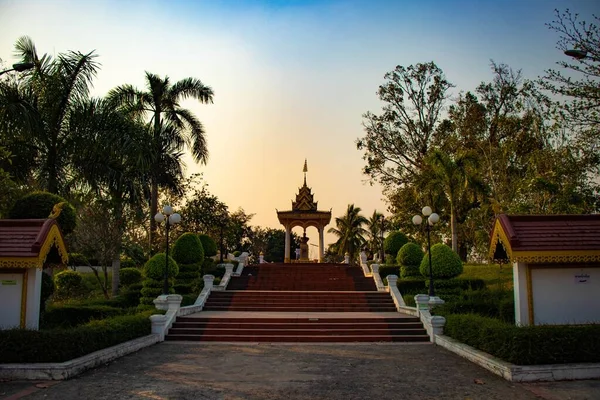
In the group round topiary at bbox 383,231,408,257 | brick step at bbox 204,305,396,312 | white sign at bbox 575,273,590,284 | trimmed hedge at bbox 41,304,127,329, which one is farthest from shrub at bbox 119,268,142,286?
white sign at bbox 575,273,590,284

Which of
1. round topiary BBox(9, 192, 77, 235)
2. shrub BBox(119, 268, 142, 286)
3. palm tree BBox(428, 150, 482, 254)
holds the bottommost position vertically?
shrub BBox(119, 268, 142, 286)

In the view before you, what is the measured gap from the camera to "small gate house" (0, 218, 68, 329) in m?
11.1

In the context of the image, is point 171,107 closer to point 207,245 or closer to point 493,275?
point 207,245

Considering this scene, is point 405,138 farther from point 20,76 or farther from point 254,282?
point 20,76

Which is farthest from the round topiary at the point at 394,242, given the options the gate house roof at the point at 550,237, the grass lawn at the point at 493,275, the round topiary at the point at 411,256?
the gate house roof at the point at 550,237

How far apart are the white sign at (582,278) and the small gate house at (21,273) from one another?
11792mm

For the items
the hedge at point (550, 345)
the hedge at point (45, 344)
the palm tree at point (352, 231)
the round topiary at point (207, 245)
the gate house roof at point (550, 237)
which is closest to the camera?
the hedge at point (550, 345)

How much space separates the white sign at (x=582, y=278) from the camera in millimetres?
11914

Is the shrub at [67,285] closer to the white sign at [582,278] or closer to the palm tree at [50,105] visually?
the palm tree at [50,105]

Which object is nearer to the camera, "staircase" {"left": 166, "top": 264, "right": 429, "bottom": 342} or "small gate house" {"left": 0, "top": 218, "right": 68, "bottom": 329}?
"small gate house" {"left": 0, "top": 218, "right": 68, "bottom": 329}

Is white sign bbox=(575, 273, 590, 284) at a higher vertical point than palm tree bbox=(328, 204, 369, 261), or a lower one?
lower

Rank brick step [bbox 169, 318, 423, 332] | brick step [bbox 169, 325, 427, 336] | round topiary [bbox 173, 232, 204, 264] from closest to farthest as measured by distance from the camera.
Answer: brick step [bbox 169, 325, 427, 336] < brick step [bbox 169, 318, 423, 332] < round topiary [bbox 173, 232, 204, 264]

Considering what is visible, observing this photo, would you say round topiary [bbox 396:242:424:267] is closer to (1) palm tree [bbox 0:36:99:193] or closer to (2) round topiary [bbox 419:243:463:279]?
(2) round topiary [bbox 419:243:463:279]

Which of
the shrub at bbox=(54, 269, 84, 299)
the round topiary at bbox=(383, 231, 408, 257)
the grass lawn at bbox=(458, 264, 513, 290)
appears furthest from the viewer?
the round topiary at bbox=(383, 231, 408, 257)
